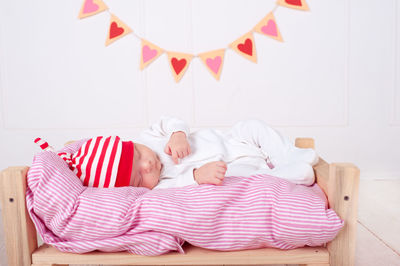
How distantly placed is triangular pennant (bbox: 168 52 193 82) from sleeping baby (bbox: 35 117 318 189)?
0.81m

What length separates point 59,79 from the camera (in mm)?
2246

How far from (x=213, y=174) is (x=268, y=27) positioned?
144 cm

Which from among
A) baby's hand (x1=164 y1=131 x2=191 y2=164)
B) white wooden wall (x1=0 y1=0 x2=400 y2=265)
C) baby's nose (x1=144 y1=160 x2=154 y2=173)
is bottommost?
baby's nose (x1=144 y1=160 x2=154 y2=173)

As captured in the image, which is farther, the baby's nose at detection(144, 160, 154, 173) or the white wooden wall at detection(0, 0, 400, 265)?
the white wooden wall at detection(0, 0, 400, 265)

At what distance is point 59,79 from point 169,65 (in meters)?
0.66

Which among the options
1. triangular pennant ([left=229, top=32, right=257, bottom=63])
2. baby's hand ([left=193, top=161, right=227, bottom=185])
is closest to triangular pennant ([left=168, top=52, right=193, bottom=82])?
triangular pennant ([left=229, top=32, right=257, bottom=63])

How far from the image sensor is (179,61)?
2.18m

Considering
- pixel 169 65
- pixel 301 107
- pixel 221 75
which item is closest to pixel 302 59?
pixel 301 107

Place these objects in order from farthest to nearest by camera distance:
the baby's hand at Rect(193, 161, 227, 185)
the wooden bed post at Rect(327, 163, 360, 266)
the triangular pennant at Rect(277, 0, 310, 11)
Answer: the triangular pennant at Rect(277, 0, 310, 11) → the baby's hand at Rect(193, 161, 227, 185) → the wooden bed post at Rect(327, 163, 360, 266)

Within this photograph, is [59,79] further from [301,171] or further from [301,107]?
[301,171]

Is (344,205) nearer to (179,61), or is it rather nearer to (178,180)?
(178,180)

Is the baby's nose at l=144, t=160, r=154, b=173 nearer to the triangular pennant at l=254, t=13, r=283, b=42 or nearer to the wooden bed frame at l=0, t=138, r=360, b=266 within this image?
the wooden bed frame at l=0, t=138, r=360, b=266

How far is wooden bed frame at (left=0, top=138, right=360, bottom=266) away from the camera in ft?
2.72

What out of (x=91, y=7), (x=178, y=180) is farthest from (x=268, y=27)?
(x=178, y=180)
